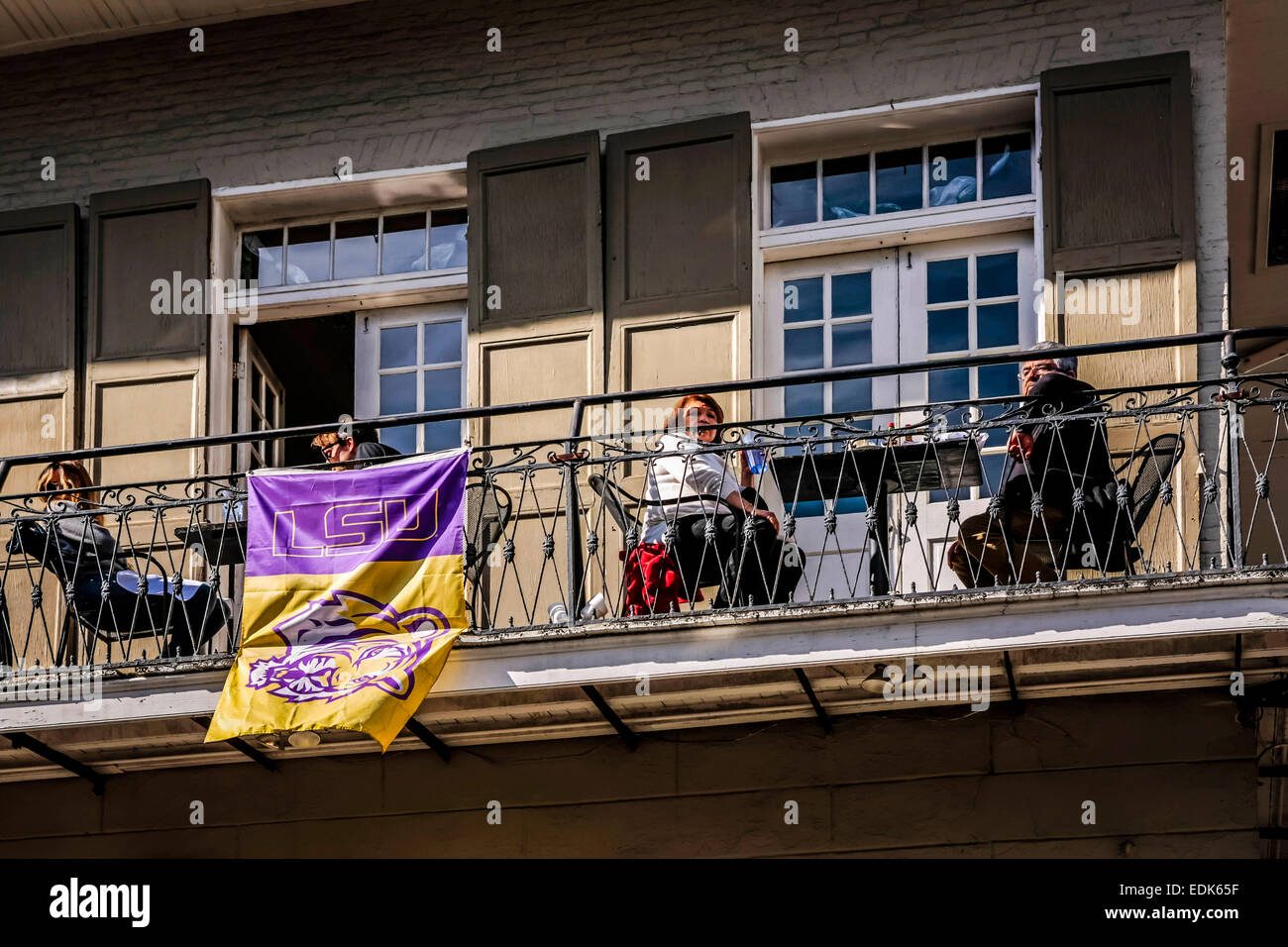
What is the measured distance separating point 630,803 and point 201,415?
11.0 feet

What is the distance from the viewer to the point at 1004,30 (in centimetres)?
1034

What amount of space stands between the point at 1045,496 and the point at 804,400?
7.30ft

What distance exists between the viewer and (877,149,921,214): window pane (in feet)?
34.4

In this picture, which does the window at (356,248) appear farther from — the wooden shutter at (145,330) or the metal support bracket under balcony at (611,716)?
the metal support bracket under balcony at (611,716)

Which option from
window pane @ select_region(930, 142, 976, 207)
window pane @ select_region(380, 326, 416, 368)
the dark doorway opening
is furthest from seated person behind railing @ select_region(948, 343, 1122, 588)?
the dark doorway opening

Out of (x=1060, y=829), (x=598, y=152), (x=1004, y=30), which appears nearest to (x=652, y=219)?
(x=598, y=152)

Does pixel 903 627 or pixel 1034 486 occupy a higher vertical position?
pixel 1034 486

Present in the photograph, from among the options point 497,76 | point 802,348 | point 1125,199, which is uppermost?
point 497,76

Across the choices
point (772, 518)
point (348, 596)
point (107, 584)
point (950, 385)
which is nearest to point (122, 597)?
point (107, 584)

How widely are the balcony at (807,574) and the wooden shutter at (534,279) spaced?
57cm

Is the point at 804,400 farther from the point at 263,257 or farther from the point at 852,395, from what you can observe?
the point at 263,257

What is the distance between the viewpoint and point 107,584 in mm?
9188

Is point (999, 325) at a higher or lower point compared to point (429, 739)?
higher

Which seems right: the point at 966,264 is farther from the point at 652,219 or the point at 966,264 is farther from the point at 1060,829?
the point at 1060,829
